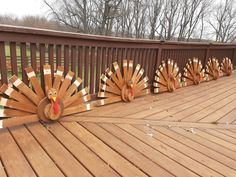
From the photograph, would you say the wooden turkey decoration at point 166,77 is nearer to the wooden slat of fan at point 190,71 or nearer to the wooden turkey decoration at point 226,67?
the wooden slat of fan at point 190,71

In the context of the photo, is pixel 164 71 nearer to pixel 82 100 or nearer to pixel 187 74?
pixel 187 74

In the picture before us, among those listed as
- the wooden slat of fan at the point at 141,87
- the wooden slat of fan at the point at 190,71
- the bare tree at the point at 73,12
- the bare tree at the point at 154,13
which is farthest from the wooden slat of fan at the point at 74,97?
the bare tree at the point at 154,13

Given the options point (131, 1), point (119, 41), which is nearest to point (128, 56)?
point (119, 41)

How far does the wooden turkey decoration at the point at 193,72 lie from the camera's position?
14.1 ft

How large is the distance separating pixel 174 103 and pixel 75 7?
14.3 metres

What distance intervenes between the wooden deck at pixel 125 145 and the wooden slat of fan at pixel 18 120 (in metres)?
0.05

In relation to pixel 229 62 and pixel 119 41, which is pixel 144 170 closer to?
pixel 119 41

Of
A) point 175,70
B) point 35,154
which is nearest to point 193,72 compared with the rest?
point 175,70

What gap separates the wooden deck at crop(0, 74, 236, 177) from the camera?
4.76 feet

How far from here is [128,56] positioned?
3.03 m

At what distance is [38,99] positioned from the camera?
204cm

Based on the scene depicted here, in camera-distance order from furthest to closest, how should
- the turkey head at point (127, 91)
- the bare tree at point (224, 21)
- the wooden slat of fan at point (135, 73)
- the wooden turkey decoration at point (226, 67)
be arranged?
the bare tree at point (224, 21), the wooden turkey decoration at point (226, 67), the wooden slat of fan at point (135, 73), the turkey head at point (127, 91)

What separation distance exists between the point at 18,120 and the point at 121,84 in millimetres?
1444

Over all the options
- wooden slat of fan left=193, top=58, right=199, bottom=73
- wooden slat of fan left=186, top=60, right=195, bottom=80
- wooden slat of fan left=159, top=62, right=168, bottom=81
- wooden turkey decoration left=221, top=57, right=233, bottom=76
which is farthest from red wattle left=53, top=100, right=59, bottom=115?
wooden turkey decoration left=221, top=57, right=233, bottom=76
